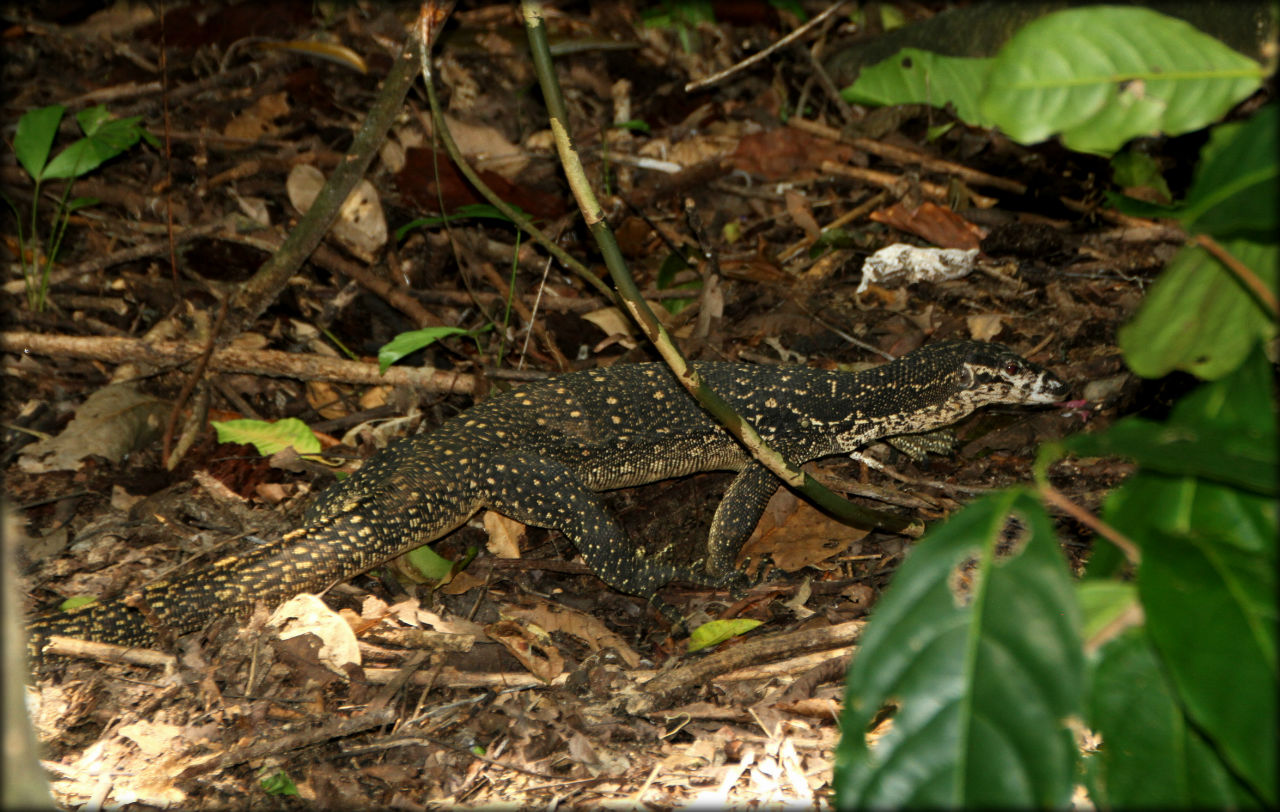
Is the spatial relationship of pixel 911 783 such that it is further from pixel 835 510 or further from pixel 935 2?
pixel 935 2

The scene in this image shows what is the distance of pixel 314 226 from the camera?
21.8 ft

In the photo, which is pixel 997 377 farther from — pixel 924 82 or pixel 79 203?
pixel 79 203

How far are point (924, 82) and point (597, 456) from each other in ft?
17.3

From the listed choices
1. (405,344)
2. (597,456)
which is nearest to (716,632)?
(597,456)

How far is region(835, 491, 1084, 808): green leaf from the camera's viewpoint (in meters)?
1.41

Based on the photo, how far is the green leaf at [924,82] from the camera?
8.55 metres

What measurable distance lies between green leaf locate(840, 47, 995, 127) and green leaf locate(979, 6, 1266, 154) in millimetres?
7154

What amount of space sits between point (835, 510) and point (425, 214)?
4783mm

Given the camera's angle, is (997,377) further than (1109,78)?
Yes

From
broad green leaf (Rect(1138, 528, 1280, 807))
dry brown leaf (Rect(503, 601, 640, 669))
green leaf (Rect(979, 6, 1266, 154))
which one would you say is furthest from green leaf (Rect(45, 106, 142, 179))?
broad green leaf (Rect(1138, 528, 1280, 807))

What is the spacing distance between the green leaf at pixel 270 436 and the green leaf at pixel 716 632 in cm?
288

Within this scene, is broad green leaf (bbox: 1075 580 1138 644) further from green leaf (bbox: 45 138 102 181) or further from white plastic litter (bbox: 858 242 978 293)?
green leaf (bbox: 45 138 102 181)

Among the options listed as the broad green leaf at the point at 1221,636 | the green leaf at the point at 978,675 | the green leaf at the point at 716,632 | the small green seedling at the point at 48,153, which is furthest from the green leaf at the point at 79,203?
the broad green leaf at the point at 1221,636

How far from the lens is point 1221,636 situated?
141cm
